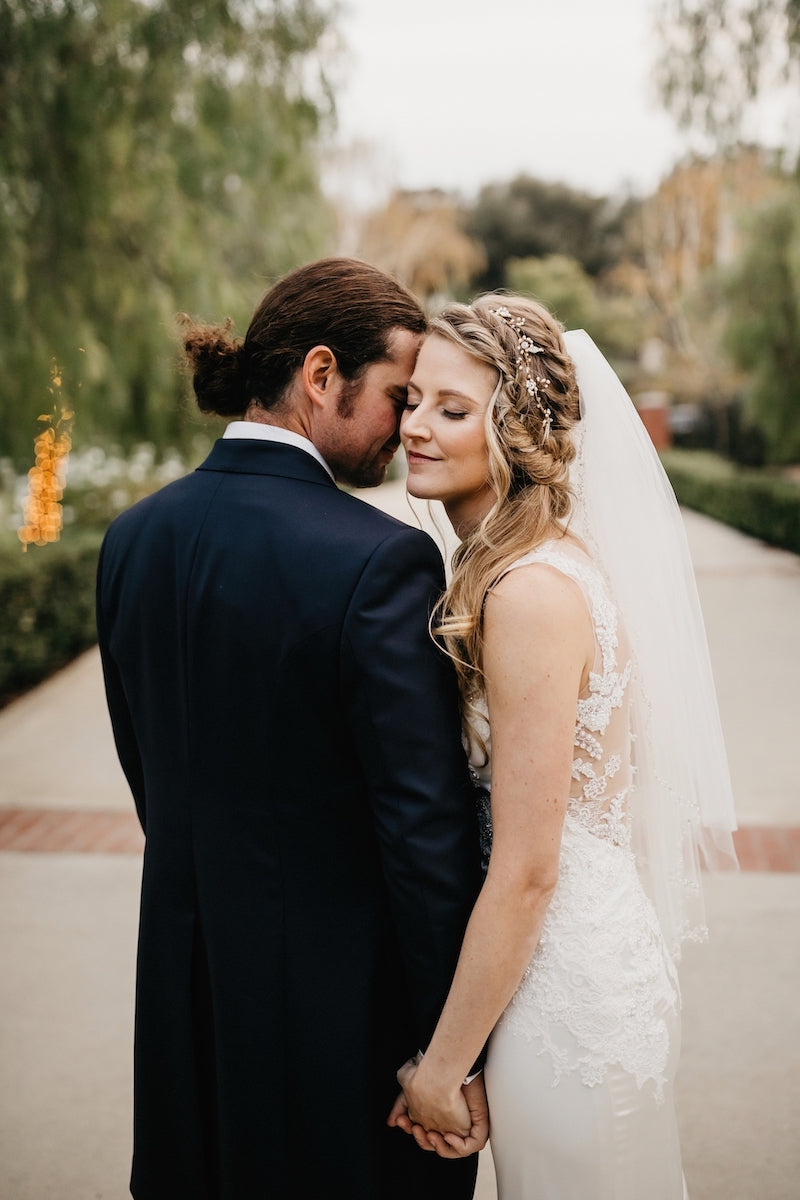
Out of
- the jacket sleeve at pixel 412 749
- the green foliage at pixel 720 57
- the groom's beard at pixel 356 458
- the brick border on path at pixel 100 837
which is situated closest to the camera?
the jacket sleeve at pixel 412 749

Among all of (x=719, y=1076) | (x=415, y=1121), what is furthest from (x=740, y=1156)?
(x=415, y=1121)

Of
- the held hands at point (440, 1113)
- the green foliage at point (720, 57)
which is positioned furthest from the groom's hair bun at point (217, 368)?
the green foliage at point (720, 57)

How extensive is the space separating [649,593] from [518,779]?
0.67m

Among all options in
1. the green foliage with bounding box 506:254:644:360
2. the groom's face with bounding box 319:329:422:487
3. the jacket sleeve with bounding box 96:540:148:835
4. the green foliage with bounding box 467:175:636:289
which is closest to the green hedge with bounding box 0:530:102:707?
the jacket sleeve with bounding box 96:540:148:835

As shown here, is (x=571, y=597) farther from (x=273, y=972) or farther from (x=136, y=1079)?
(x=136, y=1079)

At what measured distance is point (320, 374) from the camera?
68.4 inches

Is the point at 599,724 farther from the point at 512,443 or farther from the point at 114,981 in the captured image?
the point at 114,981

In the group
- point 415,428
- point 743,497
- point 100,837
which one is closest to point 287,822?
point 415,428

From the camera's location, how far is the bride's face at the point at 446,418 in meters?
1.79

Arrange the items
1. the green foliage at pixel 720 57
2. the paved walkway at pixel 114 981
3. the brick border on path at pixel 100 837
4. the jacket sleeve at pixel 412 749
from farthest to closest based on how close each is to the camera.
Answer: the green foliage at pixel 720 57 → the brick border on path at pixel 100 837 → the paved walkway at pixel 114 981 → the jacket sleeve at pixel 412 749

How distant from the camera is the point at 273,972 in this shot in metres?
1.68

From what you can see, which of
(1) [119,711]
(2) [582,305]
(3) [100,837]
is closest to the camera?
(1) [119,711]

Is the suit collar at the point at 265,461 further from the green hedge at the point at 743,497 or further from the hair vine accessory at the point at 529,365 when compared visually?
the green hedge at the point at 743,497

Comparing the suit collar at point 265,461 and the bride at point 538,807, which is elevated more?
the suit collar at point 265,461
